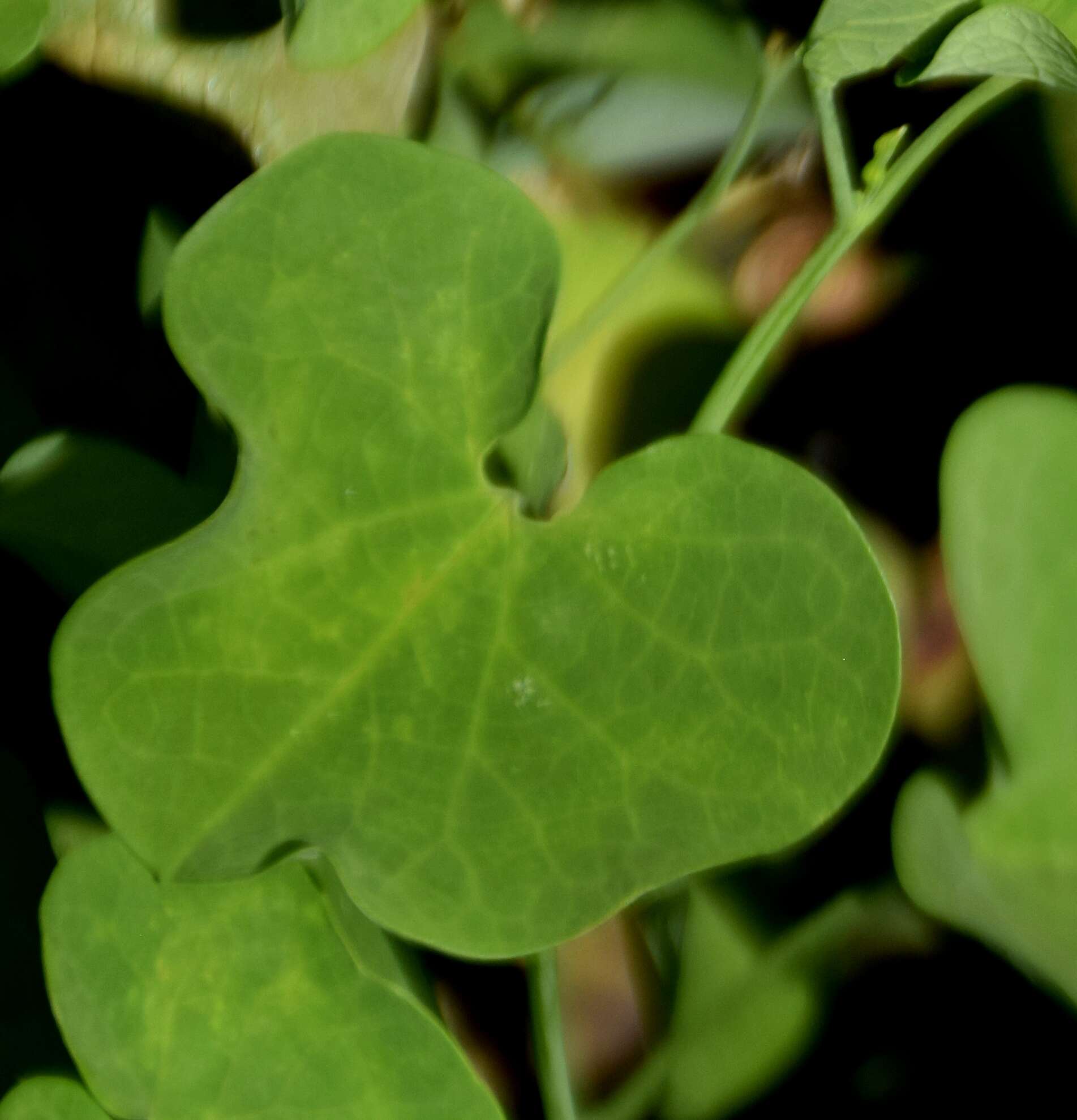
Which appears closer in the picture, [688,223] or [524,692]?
[524,692]

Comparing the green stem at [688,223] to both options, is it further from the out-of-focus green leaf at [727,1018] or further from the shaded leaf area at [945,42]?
the out-of-focus green leaf at [727,1018]

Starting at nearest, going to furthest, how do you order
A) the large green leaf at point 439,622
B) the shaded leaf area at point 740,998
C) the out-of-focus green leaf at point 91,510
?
the large green leaf at point 439,622, the out-of-focus green leaf at point 91,510, the shaded leaf area at point 740,998

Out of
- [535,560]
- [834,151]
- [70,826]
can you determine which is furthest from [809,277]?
[70,826]

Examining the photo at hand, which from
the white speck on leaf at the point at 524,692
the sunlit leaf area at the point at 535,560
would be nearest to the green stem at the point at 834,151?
the sunlit leaf area at the point at 535,560

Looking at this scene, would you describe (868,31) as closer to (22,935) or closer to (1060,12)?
(1060,12)

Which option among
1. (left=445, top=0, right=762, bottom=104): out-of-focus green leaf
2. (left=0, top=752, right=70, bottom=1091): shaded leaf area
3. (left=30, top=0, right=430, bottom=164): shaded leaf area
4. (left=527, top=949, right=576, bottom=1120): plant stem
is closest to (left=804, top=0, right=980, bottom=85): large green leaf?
(left=445, top=0, right=762, bottom=104): out-of-focus green leaf

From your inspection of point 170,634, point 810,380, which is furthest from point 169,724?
point 810,380
